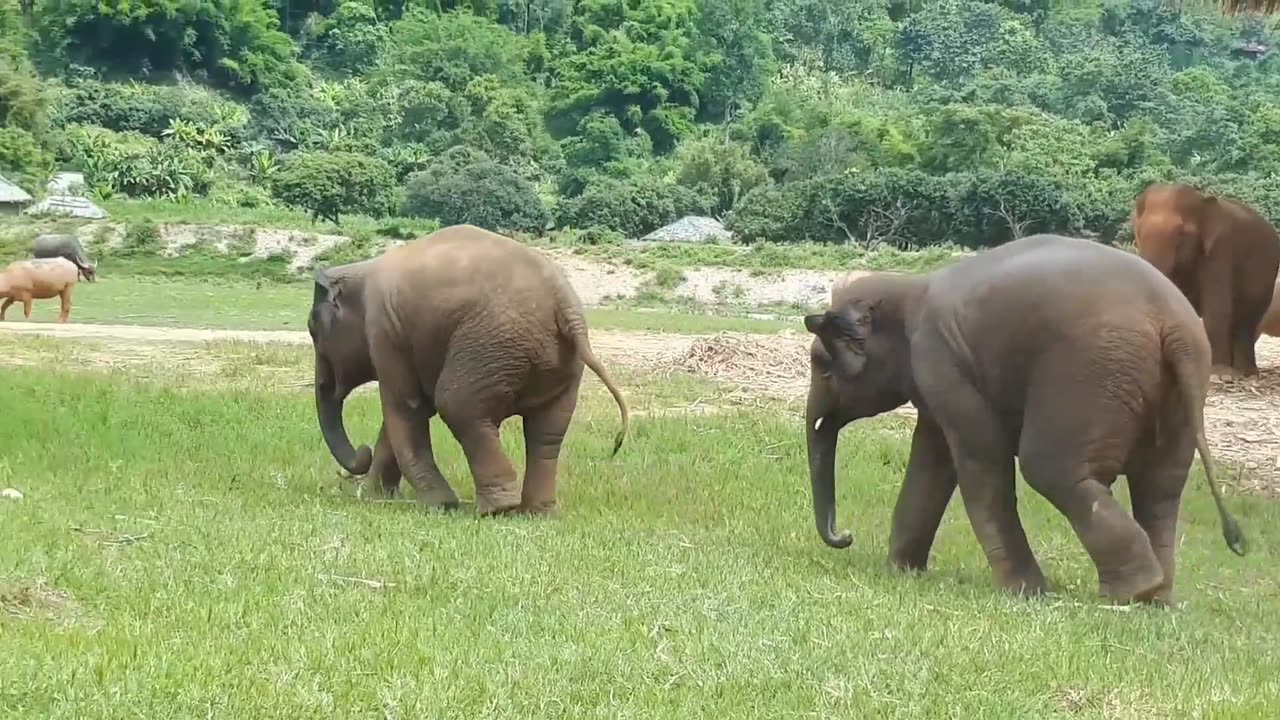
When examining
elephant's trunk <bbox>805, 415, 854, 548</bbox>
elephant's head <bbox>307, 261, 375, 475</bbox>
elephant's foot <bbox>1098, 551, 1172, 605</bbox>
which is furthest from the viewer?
elephant's head <bbox>307, 261, 375, 475</bbox>

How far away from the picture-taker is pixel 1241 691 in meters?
5.09

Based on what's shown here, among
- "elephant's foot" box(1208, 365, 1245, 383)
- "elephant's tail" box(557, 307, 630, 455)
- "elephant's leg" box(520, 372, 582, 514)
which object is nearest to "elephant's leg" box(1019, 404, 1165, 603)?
"elephant's tail" box(557, 307, 630, 455)

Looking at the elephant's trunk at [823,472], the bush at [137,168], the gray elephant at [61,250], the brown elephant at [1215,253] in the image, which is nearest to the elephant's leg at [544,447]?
the elephant's trunk at [823,472]

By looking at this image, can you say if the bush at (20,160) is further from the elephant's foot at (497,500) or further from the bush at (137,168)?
the elephant's foot at (497,500)

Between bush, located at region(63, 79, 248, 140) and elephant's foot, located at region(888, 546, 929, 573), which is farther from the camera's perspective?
bush, located at region(63, 79, 248, 140)

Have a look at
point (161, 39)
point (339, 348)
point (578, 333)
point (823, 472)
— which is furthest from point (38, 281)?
point (161, 39)

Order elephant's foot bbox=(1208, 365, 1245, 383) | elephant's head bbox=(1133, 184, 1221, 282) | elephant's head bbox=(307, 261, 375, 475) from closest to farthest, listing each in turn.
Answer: elephant's head bbox=(307, 261, 375, 475) < elephant's head bbox=(1133, 184, 1221, 282) < elephant's foot bbox=(1208, 365, 1245, 383)

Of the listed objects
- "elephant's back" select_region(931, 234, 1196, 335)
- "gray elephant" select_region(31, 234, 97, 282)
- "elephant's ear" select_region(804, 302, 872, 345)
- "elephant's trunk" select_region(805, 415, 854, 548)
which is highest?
"elephant's back" select_region(931, 234, 1196, 335)

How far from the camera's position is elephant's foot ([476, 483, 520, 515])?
9117 millimetres

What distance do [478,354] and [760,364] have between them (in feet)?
29.6

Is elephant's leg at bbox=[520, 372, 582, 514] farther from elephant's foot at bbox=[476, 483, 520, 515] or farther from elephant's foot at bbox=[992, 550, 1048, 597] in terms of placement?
elephant's foot at bbox=[992, 550, 1048, 597]

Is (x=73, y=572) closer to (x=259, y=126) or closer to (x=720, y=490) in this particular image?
(x=720, y=490)

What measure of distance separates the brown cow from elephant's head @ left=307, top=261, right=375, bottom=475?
14363mm

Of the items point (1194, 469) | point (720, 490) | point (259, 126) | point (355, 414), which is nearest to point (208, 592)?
point (720, 490)
